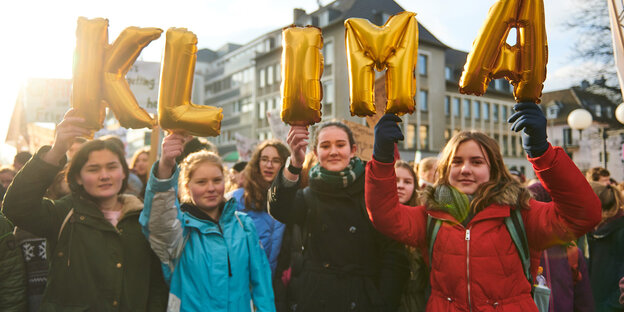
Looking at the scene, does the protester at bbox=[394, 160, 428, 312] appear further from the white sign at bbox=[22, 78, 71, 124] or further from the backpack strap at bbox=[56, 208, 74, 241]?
the white sign at bbox=[22, 78, 71, 124]

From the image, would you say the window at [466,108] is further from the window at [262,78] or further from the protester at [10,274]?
the protester at [10,274]

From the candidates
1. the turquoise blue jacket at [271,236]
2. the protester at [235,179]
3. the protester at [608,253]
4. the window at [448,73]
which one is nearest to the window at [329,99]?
the window at [448,73]

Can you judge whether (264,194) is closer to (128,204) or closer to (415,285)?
(128,204)

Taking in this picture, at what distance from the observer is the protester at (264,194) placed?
4.11 m

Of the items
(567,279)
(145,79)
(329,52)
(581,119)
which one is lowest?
(567,279)

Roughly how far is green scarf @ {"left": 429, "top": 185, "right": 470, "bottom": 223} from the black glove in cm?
41

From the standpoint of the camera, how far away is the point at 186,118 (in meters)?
2.39

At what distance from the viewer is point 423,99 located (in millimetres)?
34031

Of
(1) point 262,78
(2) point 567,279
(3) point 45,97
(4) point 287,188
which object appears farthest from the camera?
(1) point 262,78

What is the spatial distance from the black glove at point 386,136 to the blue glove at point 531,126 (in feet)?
1.70

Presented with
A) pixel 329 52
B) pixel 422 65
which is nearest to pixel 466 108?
pixel 422 65

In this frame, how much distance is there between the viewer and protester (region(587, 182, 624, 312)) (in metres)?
4.07

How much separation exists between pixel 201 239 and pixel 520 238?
6.09 feet

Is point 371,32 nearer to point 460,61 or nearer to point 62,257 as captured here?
point 62,257
